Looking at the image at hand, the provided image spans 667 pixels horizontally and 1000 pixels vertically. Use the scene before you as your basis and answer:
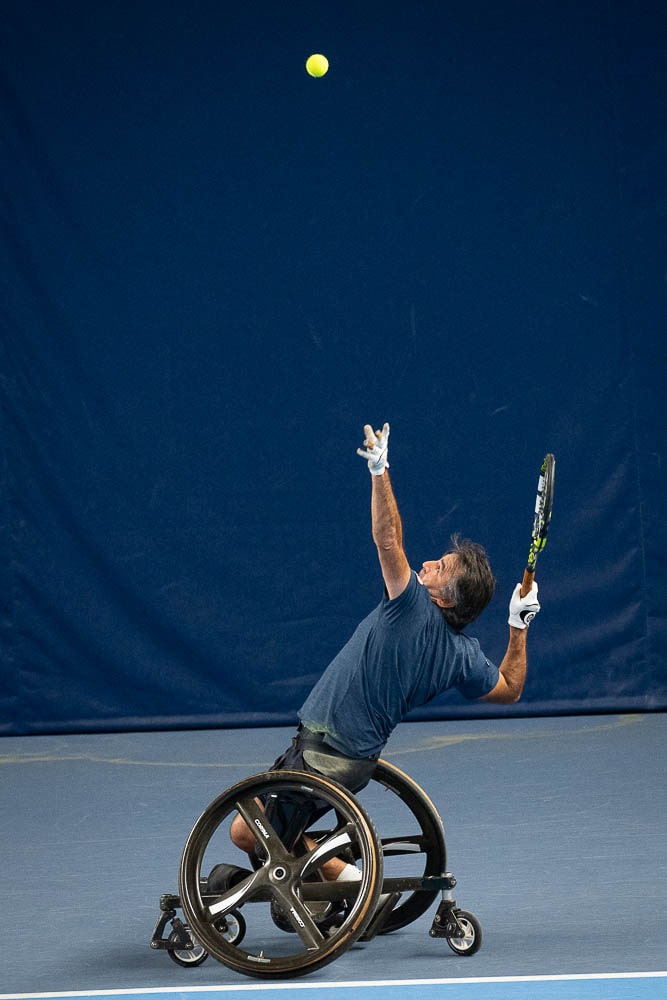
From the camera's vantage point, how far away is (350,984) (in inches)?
127

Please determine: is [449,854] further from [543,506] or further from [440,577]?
[440,577]

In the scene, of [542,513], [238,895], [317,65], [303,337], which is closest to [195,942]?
[238,895]

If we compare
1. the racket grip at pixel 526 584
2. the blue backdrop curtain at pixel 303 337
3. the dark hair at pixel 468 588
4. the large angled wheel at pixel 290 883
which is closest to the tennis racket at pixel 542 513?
the racket grip at pixel 526 584

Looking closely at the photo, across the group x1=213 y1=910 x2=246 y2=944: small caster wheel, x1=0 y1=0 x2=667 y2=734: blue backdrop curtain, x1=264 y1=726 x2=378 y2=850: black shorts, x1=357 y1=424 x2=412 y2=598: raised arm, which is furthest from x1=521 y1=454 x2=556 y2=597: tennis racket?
x1=0 y1=0 x2=667 y2=734: blue backdrop curtain

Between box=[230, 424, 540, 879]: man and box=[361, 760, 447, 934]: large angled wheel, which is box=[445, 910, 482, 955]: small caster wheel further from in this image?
box=[230, 424, 540, 879]: man

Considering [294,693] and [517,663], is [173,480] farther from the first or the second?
[517,663]

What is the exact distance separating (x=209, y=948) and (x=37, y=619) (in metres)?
4.22

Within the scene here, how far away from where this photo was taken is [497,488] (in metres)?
7.28

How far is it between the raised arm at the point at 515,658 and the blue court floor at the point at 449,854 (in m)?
0.60

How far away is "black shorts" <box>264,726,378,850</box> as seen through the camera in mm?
3346

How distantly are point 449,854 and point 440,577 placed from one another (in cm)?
139

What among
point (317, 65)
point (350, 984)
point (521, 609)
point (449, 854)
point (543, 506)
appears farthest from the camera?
point (317, 65)

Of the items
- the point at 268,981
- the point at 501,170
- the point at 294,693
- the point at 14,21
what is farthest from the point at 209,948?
the point at 14,21

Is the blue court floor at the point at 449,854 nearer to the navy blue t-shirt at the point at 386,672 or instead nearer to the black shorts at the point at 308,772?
the black shorts at the point at 308,772
